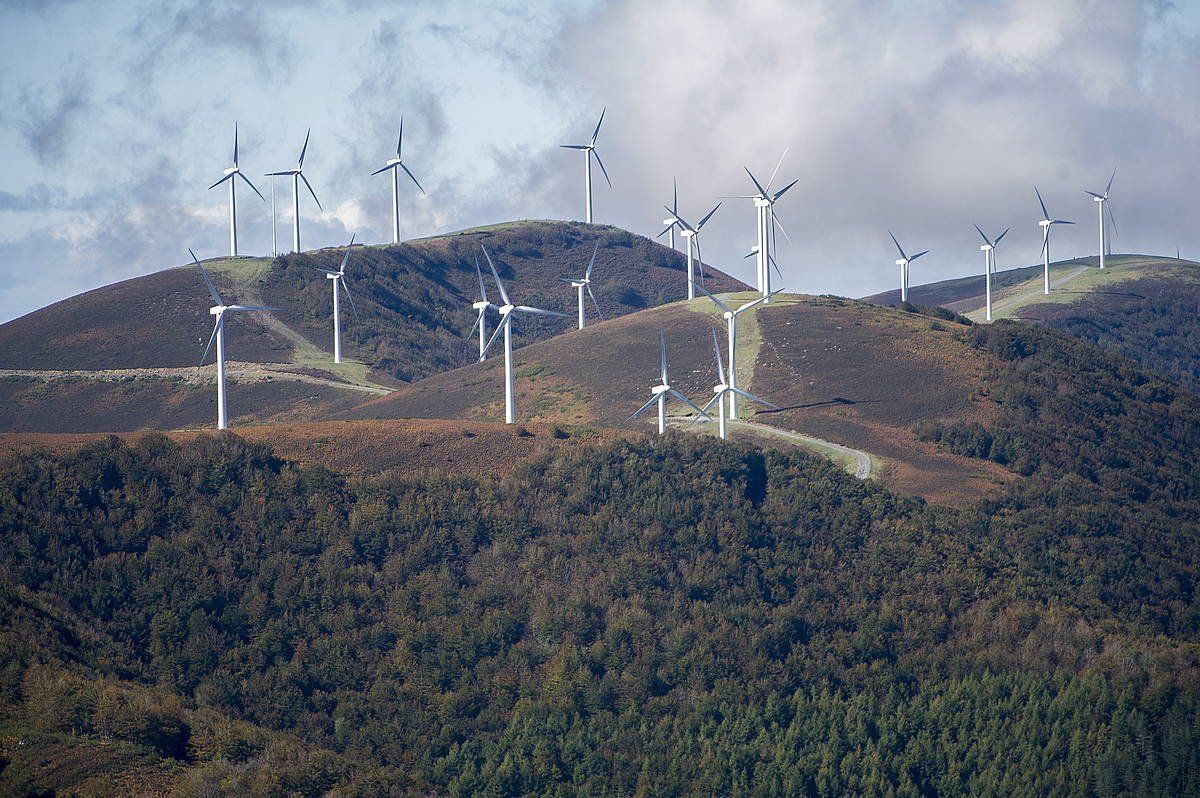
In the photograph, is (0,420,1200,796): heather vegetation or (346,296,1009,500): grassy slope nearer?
(0,420,1200,796): heather vegetation

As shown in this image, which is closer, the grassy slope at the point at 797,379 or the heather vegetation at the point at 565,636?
the heather vegetation at the point at 565,636

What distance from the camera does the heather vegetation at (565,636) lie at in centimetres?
7044

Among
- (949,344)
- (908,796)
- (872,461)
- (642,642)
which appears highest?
(949,344)

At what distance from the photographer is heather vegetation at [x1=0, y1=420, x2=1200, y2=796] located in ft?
231

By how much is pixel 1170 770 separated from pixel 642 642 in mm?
29428

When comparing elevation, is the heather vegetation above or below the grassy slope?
below

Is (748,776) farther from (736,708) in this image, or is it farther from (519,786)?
(519,786)

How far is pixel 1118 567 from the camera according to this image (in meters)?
102

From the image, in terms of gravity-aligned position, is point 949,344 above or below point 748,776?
above

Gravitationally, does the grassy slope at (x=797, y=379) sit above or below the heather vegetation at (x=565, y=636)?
above

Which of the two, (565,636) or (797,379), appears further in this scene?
(797,379)

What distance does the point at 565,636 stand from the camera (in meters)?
81.9

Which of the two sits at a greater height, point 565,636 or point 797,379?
point 797,379

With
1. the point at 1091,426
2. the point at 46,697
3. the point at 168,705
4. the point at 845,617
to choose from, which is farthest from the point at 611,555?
the point at 1091,426
